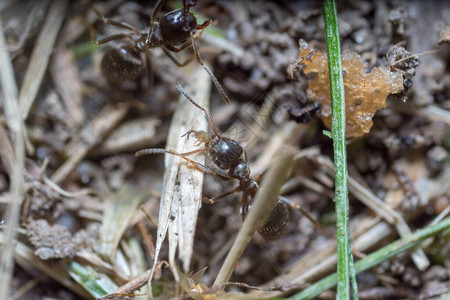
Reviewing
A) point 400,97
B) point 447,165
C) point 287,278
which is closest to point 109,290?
point 287,278

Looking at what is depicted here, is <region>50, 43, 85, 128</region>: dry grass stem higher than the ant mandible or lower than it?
higher

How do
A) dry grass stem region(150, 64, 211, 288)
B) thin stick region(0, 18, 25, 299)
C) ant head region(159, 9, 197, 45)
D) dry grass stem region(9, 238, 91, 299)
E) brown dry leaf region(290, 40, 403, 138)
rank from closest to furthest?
thin stick region(0, 18, 25, 299) < dry grass stem region(150, 64, 211, 288) < brown dry leaf region(290, 40, 403, 138) < dry grass stem region(9, 238, 91, 299) < ant head region(159, 9, 197, 45)

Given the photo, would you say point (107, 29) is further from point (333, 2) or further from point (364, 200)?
point (364, 200)

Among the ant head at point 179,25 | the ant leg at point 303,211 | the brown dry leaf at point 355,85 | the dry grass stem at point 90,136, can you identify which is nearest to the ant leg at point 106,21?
the ant head at point 179,25

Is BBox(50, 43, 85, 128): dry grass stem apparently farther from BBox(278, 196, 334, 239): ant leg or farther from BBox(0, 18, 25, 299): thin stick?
BBox(278, 196, 334, 239): ant leg

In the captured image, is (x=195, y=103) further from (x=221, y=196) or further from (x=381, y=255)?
(x=381, y=255)

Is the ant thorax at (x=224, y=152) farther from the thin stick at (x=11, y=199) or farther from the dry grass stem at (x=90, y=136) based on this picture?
the thin stick at (x=11, y=199)

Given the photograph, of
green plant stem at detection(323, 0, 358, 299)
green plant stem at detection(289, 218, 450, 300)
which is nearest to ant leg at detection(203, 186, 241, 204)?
green plant stem at detection(289, 218, 450, 300)
